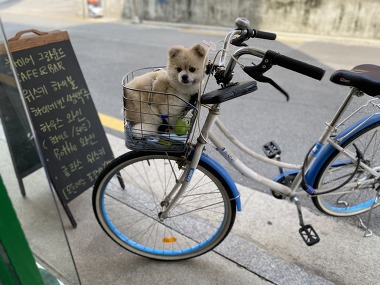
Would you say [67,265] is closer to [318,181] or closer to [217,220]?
[217,220]

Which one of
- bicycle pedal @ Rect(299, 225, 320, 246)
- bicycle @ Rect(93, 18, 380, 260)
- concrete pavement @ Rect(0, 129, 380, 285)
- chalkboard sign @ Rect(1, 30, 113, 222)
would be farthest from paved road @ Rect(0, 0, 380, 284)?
chalkboard sign @ Rect(1, 30, 113, 222)

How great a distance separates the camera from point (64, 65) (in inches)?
92.2

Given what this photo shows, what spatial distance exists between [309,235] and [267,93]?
10.8ft

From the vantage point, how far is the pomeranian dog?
159cm

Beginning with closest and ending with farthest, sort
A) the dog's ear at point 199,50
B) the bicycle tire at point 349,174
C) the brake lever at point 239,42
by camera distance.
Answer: the dog's ear at point 199,50, the brake lever at point 239,42, the bicycle tire at point 349,174

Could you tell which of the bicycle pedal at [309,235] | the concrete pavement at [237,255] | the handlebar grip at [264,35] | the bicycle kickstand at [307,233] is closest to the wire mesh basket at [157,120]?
the handlebar grip at [264,35]

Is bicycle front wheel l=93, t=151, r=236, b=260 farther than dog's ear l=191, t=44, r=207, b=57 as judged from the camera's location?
Yes

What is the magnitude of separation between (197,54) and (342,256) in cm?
180

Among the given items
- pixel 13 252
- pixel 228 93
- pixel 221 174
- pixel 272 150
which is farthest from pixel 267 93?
pixel 13 252

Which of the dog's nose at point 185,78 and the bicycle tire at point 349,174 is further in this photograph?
the bicycle tire at point 349,174

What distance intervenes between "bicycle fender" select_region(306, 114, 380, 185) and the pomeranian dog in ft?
3.43

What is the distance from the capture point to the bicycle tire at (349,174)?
85.0 inches

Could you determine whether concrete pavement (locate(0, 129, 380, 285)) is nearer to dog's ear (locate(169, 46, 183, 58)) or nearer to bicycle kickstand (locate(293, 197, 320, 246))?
bicycle kickstand (locate(293, 197, 320, 246))

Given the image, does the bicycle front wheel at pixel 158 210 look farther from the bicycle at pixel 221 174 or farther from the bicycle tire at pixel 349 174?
the bicycle tire at pixel 349 174
